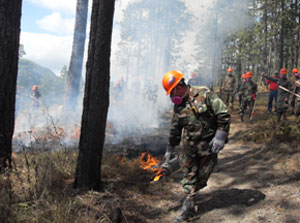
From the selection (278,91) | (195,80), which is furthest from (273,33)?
(278,91)

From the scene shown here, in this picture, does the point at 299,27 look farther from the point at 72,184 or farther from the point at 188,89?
the point at 72,184

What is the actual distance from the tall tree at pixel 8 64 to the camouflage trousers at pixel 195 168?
2.79m

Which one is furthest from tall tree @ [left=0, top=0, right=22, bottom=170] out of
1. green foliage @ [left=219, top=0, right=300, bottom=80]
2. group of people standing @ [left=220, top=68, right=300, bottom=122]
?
green foliage @ [left=219, top=0, right=300, bottom=80]

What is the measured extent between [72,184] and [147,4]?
92.2 ft

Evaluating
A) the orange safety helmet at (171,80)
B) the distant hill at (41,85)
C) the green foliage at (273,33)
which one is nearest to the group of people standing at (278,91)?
the green foliage at (273,33)

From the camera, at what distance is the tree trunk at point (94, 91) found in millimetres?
3676

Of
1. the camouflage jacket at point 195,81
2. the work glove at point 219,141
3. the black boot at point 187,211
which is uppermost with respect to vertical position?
the camouflage jacket at point 195,81

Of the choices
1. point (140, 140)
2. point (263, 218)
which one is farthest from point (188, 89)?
point (140, 140)

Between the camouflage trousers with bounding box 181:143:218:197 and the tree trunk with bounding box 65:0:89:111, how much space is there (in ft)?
26.7

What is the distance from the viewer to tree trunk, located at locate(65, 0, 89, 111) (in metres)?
10.5

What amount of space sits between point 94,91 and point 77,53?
7793mm

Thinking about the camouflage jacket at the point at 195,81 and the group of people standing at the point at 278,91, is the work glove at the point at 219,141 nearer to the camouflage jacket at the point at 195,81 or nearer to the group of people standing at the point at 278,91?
the group of people standing at the point at 278,91

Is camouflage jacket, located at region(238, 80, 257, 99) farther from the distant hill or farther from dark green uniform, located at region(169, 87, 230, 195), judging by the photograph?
the distant hill

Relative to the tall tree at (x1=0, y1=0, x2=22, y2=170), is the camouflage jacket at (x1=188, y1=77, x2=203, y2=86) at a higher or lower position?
higher
